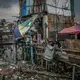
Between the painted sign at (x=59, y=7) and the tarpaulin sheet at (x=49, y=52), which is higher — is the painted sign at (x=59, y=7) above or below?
above

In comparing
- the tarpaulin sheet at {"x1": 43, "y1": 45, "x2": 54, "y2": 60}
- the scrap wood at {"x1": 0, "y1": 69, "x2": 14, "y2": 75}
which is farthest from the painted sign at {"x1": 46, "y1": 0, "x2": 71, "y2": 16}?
the scrap wood at {"x1": 0, "y1": 69, "x2": 14, "y2": 75}

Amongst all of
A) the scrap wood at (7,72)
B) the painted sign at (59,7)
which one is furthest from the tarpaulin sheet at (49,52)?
the painted sign at (59,7)

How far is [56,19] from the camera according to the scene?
715 inches

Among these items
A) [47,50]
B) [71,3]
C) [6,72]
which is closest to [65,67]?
[47,50]

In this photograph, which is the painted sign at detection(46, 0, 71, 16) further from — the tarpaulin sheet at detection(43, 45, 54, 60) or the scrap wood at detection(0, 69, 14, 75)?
the scrap wood at detection(0, 69, 14, 75)

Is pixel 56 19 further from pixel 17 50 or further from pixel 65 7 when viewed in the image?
pixel 17 50

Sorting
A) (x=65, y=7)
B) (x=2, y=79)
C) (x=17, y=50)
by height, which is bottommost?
(x=2, y=79)

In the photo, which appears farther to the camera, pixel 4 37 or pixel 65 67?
pixel 4 37

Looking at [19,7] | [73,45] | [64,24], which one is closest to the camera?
[73,45]

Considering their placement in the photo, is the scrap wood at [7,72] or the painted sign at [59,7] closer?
the scrap wood at [7,72]

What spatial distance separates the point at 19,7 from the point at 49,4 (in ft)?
14.6

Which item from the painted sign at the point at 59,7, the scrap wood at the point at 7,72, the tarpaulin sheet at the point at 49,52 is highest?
the painted sign at the point at 59,7

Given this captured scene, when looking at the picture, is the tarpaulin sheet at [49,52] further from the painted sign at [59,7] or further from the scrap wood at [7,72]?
the painted sign at [59,7]

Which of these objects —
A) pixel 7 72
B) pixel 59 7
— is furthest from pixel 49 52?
pixel 59 7
